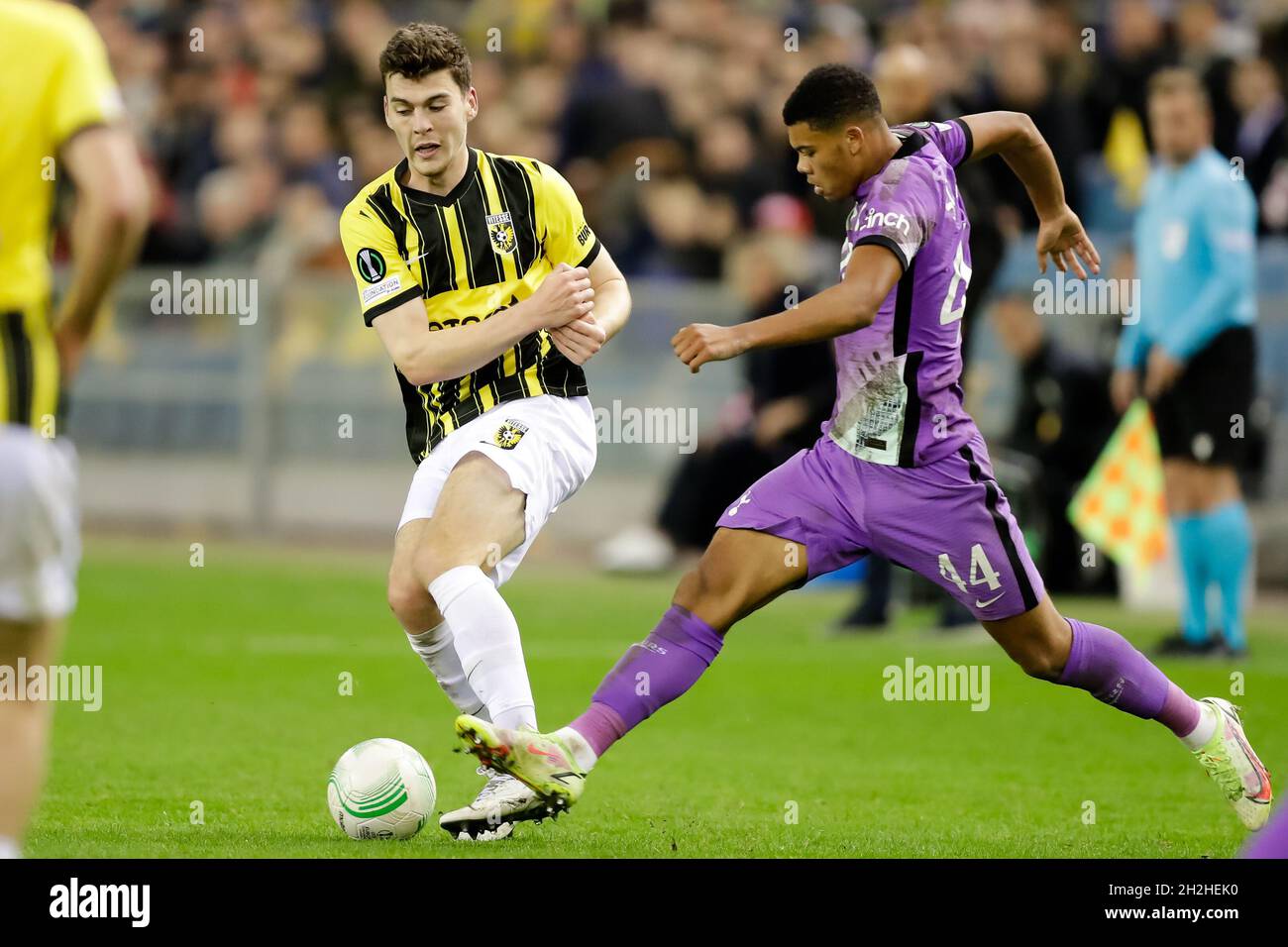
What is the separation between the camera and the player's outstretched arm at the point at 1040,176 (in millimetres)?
6172

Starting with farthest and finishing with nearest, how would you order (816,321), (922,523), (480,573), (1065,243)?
1. (1065,243)
2. (922,523)
3. (480,573)
4. (816,321)

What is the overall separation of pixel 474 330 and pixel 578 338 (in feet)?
1.05

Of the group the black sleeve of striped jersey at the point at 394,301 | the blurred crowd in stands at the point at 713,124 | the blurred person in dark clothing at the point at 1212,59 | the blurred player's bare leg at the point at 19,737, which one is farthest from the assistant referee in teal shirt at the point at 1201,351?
the blurred player's bare leg at the point at 19,737

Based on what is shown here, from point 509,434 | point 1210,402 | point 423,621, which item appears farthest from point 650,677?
point 1210,402

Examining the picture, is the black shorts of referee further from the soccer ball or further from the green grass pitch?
the soccer ball

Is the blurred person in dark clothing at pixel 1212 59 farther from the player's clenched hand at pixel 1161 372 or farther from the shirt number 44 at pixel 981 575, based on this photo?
the shirt number 44 at pixel 981 575

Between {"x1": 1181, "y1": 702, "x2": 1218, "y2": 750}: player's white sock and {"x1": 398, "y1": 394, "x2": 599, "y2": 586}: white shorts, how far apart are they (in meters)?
2.14

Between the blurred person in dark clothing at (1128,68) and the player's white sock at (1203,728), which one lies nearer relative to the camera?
the player's white sock at (1203,728)

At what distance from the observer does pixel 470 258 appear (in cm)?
602

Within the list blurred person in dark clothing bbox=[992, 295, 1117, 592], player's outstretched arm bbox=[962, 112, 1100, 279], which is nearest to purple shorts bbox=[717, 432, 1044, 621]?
player's outstretched arm bbox=[962, 112, 1100, 279]

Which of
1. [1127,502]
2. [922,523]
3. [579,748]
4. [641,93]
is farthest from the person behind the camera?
[641,93]

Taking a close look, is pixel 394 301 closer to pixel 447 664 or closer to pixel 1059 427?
Result: pixel 447 664

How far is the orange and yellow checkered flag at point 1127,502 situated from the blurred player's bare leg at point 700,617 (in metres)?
6.79
